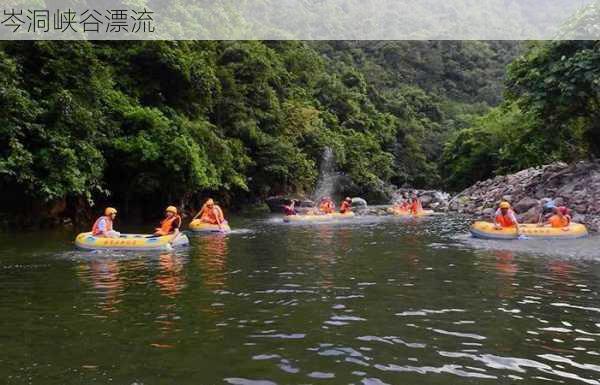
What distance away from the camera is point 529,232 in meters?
18.4

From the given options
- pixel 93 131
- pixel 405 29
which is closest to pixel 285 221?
pixel 93 131

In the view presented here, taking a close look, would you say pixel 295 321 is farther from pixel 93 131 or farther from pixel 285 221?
pixel 285 221

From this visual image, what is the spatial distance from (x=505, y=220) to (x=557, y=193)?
10414 millimetres

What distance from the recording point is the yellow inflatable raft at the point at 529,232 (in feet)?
59.3

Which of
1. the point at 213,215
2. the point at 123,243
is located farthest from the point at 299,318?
the point at 213,215

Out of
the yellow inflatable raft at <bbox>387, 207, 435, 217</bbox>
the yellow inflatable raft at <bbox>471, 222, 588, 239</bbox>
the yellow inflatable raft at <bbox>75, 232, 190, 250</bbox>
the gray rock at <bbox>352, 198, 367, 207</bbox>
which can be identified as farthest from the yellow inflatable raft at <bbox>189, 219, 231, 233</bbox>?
the gray rock at <bbox>352, 198, 367, 207</bbox>

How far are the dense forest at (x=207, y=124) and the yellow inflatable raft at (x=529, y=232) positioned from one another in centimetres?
859

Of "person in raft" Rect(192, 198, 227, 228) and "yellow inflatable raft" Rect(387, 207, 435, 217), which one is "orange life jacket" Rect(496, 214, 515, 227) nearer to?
"person in raft" Rect(192, 198, 227, 228)

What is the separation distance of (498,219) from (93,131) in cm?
1421

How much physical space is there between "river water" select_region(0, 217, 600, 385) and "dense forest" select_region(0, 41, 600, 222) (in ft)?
20.8

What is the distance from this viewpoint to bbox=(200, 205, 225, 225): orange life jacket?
827 inches

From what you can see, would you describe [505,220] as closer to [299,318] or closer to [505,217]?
[505,217]

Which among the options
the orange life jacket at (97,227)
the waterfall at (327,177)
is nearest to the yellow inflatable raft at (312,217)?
the orange life jacket at (97,227)

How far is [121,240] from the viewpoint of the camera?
15.3 meters
